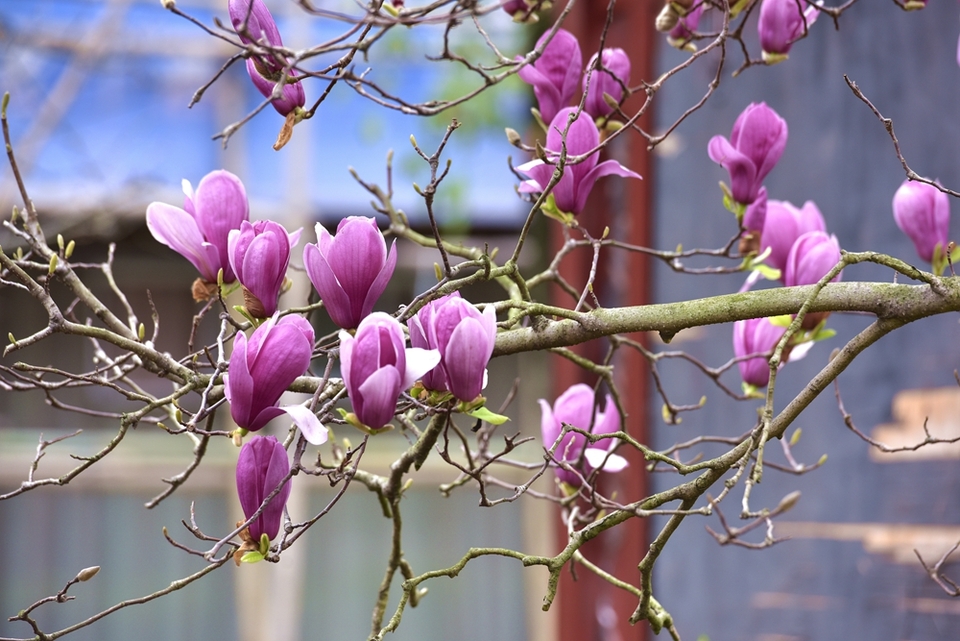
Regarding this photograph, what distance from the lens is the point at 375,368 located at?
397 mm

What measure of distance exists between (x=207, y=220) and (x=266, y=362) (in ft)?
0.43

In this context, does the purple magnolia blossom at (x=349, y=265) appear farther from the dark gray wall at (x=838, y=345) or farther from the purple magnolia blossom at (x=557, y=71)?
the dark gray wall at (x=838, y=345)

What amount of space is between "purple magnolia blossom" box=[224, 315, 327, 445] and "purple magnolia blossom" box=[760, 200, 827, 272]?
1.10 ft

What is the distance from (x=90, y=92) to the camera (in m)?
3.17

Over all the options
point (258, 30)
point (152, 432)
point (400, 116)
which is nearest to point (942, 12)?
point (258, 30)

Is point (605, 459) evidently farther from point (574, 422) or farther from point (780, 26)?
point (780, 26)

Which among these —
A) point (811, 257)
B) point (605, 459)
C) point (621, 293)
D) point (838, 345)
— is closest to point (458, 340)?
point (605, 459)

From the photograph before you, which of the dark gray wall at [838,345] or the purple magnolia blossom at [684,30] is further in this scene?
the dark gray wall at [838,345]

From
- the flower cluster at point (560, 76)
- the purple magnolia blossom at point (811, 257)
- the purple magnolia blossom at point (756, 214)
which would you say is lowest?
the purple magnolia blossom at point (811, 257)

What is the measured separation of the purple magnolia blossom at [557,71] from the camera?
58 cm

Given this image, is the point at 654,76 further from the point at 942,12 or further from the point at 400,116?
the point at 400,116

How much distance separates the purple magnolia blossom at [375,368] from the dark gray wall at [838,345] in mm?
979

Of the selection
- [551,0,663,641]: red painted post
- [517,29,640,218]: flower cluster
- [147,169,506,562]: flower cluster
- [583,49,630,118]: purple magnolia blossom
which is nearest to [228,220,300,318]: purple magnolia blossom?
[147,169,506,562]: flower cluster

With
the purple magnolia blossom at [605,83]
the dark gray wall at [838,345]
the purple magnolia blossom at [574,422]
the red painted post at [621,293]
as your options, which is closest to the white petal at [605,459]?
the purple magnolia blossom at [574,422]
